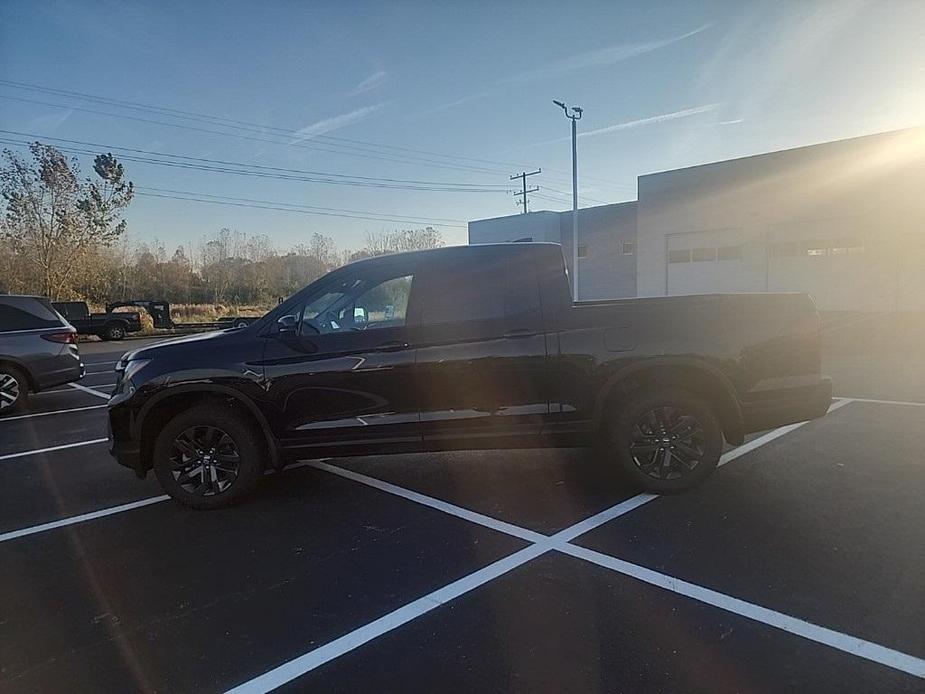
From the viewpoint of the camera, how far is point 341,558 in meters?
3.71

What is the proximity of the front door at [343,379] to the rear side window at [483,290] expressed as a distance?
23cm

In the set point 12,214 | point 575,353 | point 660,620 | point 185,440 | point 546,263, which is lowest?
point 660,620

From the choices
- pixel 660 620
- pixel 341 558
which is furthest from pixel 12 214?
pixel 660 620

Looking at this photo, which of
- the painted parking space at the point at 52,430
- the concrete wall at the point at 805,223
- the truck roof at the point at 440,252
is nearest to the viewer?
the truck roof at the point at 440,252

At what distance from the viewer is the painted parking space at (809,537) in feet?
9.83

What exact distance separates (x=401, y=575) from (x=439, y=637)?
69 cm

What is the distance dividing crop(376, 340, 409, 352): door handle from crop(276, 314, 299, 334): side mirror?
688mm

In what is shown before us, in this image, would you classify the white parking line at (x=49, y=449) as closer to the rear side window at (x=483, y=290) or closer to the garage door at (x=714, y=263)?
the rear side window at (x=483, y=290)

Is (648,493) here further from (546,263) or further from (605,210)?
(605,210)

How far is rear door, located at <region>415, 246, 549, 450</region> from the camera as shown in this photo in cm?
451

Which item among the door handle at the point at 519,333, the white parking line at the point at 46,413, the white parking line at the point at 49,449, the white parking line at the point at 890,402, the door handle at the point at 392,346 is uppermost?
the door handle at the point at 519,333

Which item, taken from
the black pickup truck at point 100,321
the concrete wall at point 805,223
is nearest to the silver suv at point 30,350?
the black pickup truck at point 100,321

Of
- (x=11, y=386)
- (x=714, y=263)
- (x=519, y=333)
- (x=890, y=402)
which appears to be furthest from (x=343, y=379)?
(x=714, y=263)

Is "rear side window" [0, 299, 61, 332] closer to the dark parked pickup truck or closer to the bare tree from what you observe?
the dark parked pickup truck
